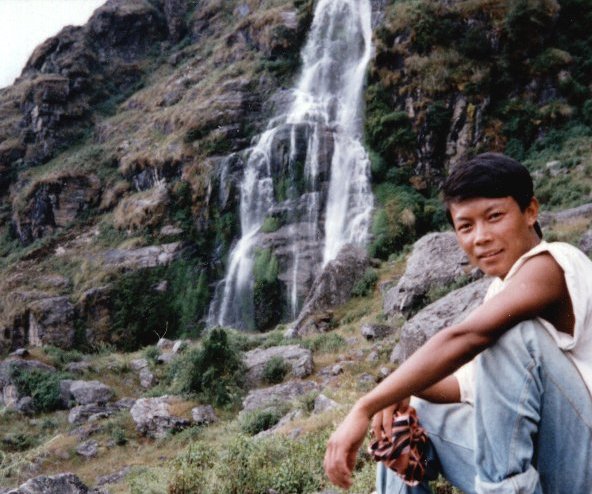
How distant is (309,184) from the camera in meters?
24.1

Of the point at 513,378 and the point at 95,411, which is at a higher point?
the point at 513,378

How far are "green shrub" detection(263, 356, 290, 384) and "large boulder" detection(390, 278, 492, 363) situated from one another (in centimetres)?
346

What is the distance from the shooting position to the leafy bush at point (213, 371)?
11.7m

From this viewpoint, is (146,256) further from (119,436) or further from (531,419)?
(531,419)

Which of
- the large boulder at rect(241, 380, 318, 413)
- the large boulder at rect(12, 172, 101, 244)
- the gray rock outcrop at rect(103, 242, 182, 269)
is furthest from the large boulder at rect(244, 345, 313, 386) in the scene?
the large boulder at rect(12, 172, 101, 244)

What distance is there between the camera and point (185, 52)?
4388cm

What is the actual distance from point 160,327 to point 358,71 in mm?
17332

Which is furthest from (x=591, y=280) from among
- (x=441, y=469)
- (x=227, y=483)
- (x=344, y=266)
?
(x=344, y=266)

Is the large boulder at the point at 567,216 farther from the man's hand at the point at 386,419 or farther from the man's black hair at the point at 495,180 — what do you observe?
the man's hand at the point at 386,419

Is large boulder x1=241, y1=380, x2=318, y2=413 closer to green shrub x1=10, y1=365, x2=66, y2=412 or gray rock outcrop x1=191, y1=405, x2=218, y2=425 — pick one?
gray rock outcrop x1=191, y1=405, x2=218, y2=425

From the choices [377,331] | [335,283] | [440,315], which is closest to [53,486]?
[440,315]

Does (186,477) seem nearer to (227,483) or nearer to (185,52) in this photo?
(227,483)

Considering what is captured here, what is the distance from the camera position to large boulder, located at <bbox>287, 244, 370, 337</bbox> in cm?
1683

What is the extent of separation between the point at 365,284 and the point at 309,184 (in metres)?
8.32
